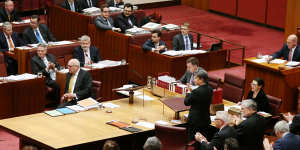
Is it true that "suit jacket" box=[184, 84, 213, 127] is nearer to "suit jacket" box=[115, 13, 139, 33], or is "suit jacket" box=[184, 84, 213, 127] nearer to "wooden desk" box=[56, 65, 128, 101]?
"wooden desk" box=[56, 65, 128, 101]

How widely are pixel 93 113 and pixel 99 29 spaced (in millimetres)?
4519

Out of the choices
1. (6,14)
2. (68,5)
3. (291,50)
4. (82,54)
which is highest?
(68,5)

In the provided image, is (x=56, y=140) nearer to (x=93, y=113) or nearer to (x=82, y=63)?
(x=93, y=113)

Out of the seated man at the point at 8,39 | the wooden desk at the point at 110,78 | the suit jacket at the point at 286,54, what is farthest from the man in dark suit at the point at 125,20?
the suit jacket at the point at 286,54

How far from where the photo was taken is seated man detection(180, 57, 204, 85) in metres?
10.3

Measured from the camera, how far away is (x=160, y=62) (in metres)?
12.6

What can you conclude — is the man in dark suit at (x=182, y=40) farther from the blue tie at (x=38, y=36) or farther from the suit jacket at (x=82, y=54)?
the blue tie at (x=38, y=36)

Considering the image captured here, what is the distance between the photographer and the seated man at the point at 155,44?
12633 millimetres

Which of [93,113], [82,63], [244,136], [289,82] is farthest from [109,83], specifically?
[244,136]

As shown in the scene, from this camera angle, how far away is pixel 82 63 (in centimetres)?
1219

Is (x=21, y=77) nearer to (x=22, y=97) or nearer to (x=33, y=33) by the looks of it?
(x=22, y=97)

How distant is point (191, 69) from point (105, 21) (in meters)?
4.10

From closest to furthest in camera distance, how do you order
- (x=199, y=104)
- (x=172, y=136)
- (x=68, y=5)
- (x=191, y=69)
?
(x=172, y=136), (x=199, y=104), (x=191, y=69), (x=68, y=5)

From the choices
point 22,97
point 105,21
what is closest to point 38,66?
point 22,97
